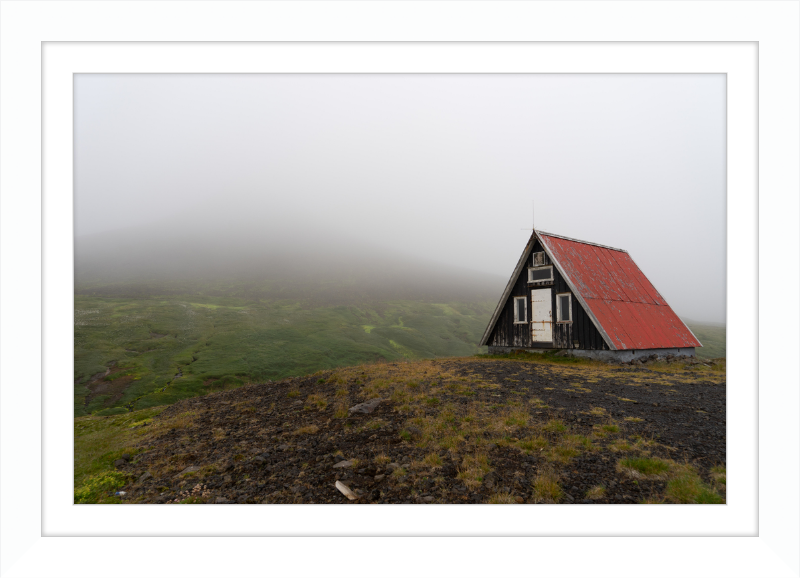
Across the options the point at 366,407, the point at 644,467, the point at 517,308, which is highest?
the point at 517,308

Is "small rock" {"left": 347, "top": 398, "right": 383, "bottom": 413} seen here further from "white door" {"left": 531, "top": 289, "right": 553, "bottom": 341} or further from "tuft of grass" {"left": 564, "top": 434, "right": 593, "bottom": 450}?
"white door" {"left": 531, "top": 289, "right": 553, "bottom": 341}

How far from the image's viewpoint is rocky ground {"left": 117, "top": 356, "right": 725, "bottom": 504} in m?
6.23

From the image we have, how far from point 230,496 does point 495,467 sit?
14.9 ft

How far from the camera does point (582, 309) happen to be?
19875mm

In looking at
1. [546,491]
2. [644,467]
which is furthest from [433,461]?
[644,467]

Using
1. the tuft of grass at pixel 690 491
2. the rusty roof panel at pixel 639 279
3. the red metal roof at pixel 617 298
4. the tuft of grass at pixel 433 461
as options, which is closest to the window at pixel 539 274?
the red metal roof at pixel 617 298

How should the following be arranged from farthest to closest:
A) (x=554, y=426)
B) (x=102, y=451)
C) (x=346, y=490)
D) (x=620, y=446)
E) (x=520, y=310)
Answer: (x=520, y=310) < (x=102, y=451) < (x=554, y=426) < (x=620, y=446) < (x=346, y=490)

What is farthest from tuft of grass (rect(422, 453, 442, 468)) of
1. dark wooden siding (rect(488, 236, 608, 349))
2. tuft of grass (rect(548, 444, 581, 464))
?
dark wooden siding (rect(488, 236, 608, 349))

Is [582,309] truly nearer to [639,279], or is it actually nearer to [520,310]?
[520,310]

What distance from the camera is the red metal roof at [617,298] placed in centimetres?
1947

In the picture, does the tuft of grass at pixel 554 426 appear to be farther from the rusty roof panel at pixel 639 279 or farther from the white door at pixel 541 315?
the rusty roof panel at pixel 639 279

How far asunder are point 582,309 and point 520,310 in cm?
387

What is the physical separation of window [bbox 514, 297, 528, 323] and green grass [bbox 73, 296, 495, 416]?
15.3 meters
